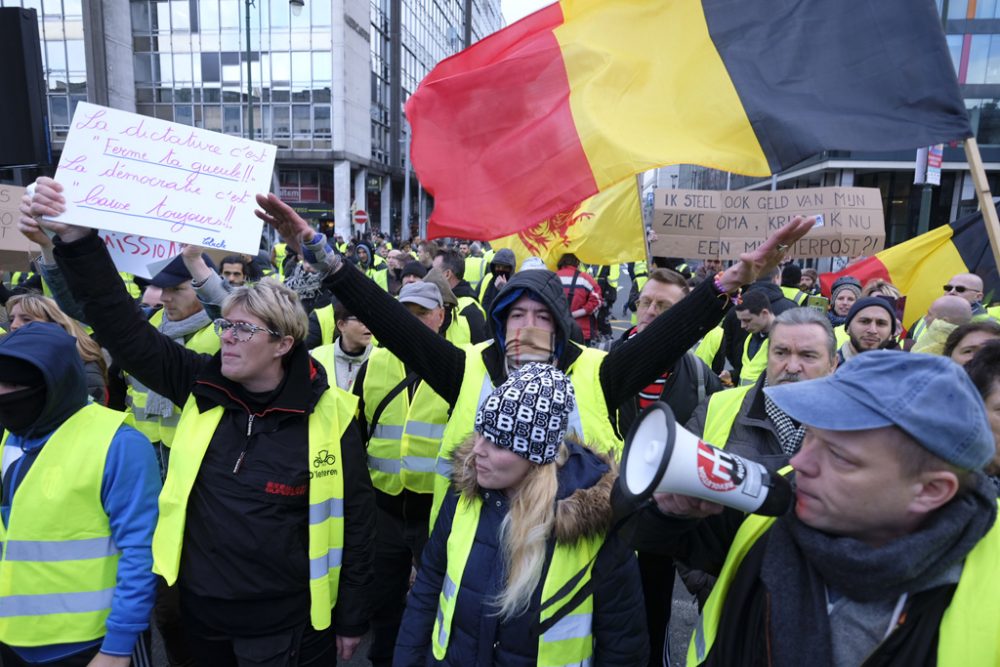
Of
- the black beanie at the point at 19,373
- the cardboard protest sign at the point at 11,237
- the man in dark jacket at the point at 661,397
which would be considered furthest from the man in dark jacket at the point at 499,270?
the black beanie at the point at 19,373

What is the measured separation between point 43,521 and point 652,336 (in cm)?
231

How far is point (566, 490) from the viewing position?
199 cm

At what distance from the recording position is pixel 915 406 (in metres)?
1.22

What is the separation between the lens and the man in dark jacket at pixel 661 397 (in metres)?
3.28

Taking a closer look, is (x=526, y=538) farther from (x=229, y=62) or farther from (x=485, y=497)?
(x=229, y=62)

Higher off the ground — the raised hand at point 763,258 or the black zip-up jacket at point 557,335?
the raised hand at point 763,258

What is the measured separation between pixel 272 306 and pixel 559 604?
1509 millimetres

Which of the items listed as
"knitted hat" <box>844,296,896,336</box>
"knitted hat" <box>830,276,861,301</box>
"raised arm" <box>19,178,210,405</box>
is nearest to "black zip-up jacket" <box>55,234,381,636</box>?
"raised arm" <box>19,178,210,405</box>

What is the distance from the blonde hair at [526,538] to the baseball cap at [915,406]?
843mm

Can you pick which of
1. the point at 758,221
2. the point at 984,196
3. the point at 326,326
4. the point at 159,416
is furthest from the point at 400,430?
the point at 758,221

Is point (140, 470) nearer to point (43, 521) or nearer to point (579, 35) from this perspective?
point (43, 521)

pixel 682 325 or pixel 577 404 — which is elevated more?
pixel 682 325

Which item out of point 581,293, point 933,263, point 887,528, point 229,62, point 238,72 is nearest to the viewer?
point 887,528

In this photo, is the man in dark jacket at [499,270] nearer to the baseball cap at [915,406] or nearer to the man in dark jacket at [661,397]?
the man in dark jacket at [661,397]
